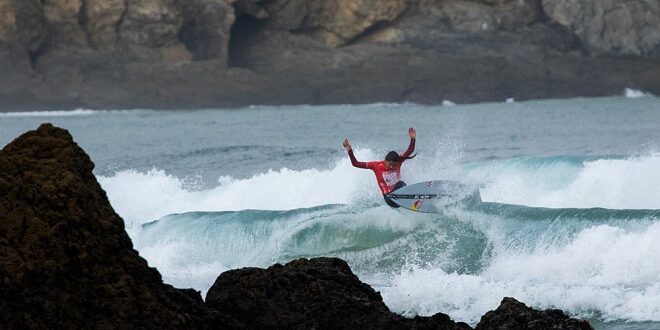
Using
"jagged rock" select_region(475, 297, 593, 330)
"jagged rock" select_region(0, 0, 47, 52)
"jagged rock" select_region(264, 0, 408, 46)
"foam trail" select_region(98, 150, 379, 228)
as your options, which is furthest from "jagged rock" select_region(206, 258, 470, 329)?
"jagged rock" select_region(264, 0, 408, 46)

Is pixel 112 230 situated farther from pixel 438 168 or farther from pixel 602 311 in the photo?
pixel 438 168

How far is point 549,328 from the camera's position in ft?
23.1

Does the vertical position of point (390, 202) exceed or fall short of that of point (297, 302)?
it falls short

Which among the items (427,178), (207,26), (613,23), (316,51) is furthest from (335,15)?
(427,178)

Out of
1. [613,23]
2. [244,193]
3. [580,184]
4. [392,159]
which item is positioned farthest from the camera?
[613,23]

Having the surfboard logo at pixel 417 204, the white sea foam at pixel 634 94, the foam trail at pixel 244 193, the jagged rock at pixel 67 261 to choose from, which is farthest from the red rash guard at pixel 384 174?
the white sea foam at pixel 634 94

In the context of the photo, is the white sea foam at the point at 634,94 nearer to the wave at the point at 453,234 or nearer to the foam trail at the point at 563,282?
the wave at the point at 453,234

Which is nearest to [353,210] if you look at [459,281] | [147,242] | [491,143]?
[147,242]

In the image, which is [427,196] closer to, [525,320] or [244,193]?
[244,193]

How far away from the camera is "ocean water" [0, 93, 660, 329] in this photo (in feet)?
35.3

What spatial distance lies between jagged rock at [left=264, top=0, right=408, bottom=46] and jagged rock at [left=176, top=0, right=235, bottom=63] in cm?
264

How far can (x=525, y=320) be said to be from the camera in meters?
7.12

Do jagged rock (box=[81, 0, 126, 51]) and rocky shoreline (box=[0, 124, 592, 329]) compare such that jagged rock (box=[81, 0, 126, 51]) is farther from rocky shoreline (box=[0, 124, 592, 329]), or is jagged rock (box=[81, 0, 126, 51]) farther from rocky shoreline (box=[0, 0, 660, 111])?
rocky shoreline (box=[0, 124, 592, 329])

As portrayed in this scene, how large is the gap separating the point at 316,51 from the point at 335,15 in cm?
202
